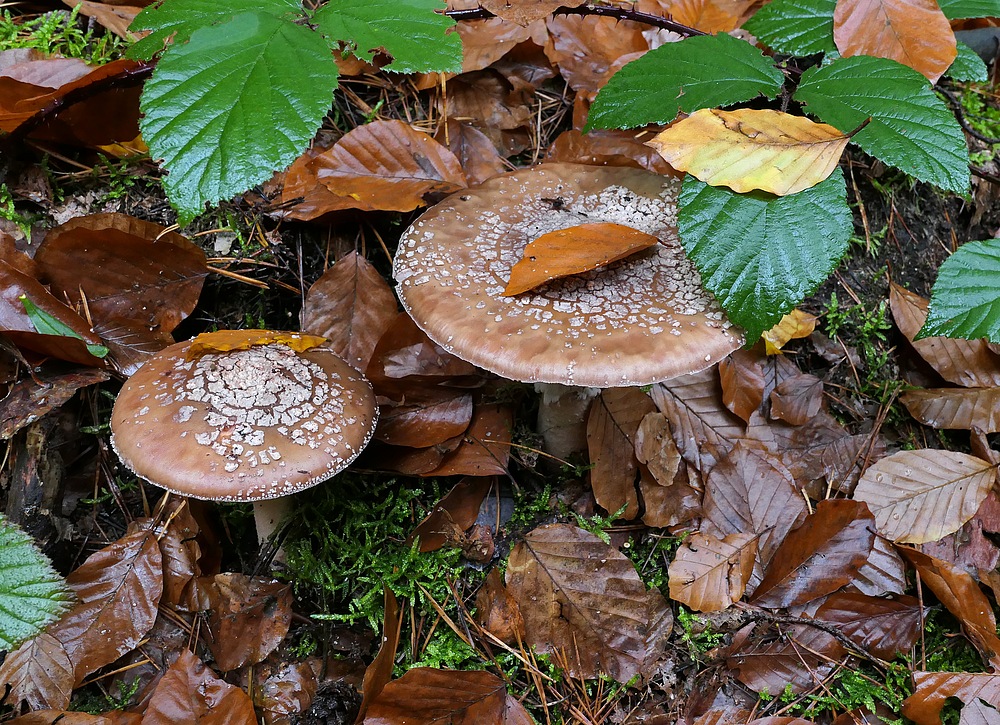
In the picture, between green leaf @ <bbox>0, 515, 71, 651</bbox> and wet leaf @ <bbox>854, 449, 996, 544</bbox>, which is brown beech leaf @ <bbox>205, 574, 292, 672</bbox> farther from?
wet leaf @ <bbox>854, 449, 996, 544</bbox>

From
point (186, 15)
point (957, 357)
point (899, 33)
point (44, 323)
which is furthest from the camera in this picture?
point (957, 357)

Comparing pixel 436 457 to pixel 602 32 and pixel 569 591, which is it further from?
pixel 602 32

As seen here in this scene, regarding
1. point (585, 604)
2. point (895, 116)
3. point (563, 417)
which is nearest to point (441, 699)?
point (585, 604)

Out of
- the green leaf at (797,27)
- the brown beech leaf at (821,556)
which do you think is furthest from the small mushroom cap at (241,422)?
the green leaf at (797,27)

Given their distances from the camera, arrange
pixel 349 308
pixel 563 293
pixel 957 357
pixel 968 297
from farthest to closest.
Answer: pixel 957 357
pixel 349 308
pixel 968 297
pixel 563 293

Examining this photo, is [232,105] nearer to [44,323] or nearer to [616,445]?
[44,323]

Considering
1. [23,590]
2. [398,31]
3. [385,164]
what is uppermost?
[398,31]

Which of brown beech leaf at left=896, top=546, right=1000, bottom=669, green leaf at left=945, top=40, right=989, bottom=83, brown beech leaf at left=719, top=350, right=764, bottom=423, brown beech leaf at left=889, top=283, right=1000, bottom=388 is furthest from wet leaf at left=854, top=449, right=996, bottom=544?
green leaf at left=945, top=40, right=989, bottom=83
